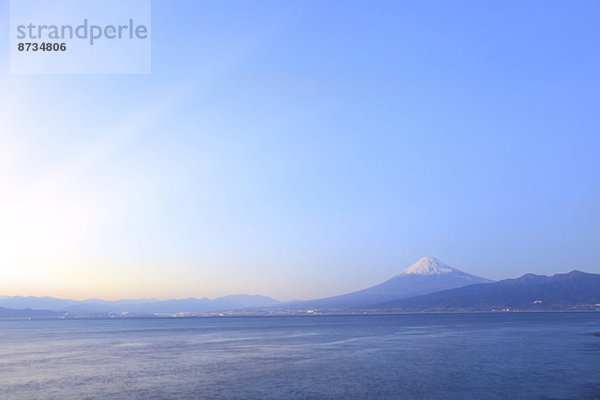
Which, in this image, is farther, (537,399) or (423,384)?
(423,384)

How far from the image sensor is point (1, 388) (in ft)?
122

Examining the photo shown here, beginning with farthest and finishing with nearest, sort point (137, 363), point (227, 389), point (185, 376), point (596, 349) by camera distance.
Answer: point (596, 349) < point (137, 363) < point (185, 376) < point (227, 389)

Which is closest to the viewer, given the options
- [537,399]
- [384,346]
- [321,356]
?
[537,399]

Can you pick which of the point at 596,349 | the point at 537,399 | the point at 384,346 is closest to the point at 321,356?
the point at 384,346

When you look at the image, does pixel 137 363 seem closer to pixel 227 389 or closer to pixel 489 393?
pixel 227 389

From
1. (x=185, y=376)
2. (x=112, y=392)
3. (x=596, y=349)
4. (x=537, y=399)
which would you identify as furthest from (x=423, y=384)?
(x=596, y=349)

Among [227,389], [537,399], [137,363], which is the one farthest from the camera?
[137,363]

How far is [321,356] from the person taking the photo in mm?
54938

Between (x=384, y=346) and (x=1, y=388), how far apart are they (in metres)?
46.2

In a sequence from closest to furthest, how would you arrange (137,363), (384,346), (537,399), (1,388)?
(537,399) → (1,388) → (137,363) → (384,346)

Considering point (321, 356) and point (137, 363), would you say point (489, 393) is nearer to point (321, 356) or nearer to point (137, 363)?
point (321, 356)

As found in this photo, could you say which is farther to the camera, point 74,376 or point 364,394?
point 74,376

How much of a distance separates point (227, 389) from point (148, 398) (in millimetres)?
5427

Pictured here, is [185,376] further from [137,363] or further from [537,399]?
[537,399]
